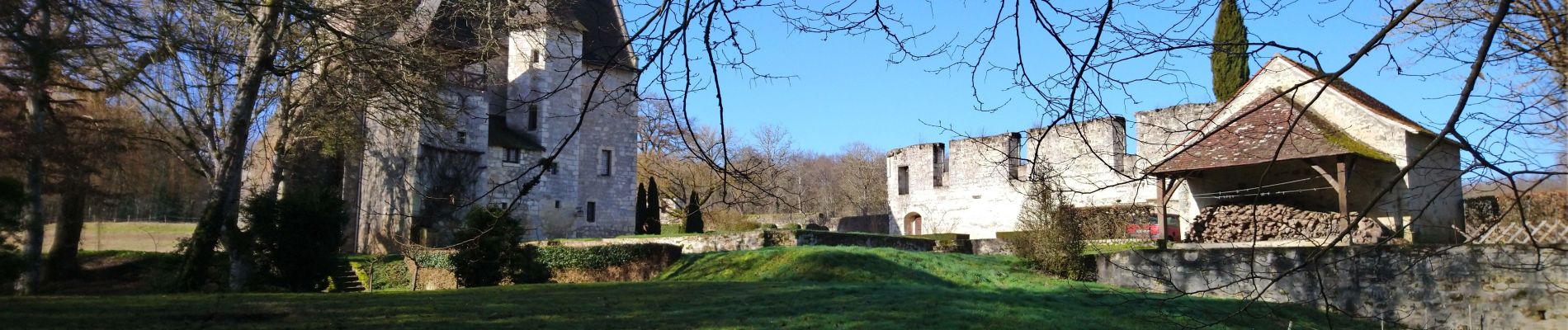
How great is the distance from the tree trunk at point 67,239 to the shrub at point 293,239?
882 cm

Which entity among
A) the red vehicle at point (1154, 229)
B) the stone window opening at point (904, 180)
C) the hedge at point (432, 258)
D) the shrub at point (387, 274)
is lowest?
the shrub at point (387, 274)

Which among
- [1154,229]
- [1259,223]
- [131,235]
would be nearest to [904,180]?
[1154,229]

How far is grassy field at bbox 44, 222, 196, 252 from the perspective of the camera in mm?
32531

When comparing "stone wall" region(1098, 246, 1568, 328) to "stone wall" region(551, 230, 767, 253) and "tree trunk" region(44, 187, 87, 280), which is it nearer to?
"stone wall" region(551, 230, 767, 253)

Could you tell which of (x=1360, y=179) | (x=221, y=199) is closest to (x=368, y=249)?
(x=221, y=199)

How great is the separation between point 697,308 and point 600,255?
7426mm

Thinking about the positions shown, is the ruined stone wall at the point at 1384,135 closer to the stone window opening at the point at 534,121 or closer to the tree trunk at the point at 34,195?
the tree trunk at the point at 34,195

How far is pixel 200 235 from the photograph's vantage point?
14.9 meters

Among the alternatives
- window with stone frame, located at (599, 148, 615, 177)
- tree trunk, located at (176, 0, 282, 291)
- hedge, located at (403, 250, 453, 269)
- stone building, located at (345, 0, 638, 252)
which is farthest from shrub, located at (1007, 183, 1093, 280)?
window with stone frame, located at (599, 148, 615, 177)

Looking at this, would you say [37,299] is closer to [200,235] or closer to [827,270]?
[200,235]

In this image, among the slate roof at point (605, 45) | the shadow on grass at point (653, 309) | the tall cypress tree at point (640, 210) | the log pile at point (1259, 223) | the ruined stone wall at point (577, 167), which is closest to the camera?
the slate roof at point (605, 45)

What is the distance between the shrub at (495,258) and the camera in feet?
53.0

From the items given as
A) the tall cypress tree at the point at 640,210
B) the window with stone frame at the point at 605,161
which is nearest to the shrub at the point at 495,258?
the window with stone frame at the point at 605,161

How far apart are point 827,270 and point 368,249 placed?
20773 mm
